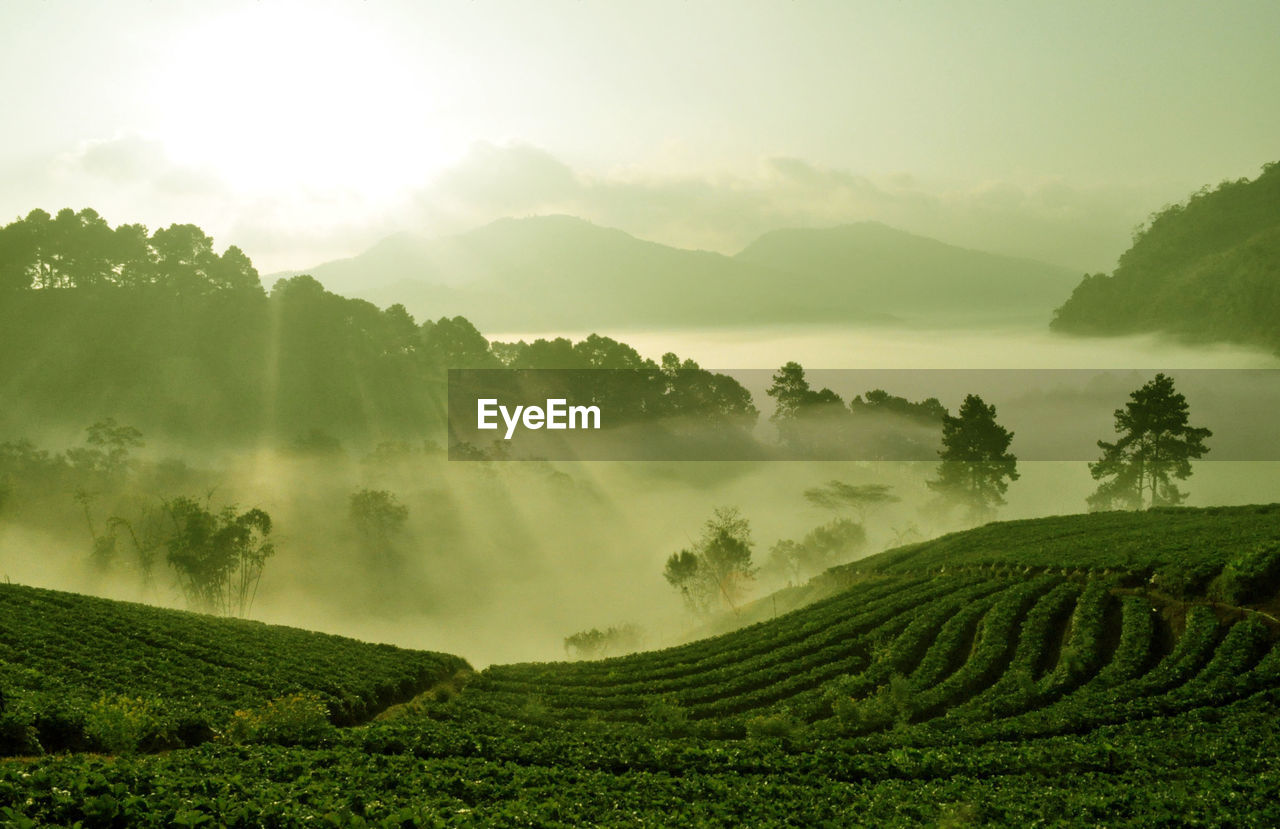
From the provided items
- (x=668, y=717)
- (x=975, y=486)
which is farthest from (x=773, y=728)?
(x=975, y=486)

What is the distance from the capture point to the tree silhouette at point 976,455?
108 meters

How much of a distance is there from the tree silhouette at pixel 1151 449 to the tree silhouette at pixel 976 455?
10861mm

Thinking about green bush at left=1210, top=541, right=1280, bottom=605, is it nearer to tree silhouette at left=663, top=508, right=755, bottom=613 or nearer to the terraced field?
the terraced field

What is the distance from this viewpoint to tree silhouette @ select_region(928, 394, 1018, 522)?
107812 mm

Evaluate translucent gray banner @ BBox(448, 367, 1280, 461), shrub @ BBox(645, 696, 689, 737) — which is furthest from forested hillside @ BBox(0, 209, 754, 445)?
shrub @ BBox(645, 696, 689, 737)

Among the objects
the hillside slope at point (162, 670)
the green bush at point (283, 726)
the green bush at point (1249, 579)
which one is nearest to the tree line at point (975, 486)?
the hillside slope at point (162, 670)

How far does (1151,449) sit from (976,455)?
19.4 m

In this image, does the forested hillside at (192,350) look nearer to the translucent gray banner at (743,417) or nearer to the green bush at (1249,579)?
the translucent gray banner at (743,417)

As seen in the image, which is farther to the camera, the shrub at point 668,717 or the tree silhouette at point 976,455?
the tree silhouette at point 976,455

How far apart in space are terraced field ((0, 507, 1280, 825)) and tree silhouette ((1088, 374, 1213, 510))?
133ft

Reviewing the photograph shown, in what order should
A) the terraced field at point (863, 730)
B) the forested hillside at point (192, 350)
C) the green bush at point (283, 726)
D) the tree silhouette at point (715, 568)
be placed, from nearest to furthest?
1. the terraced field at point (863, 730)
2. the green bush at point (283, 726)
3. the tree silhouette at point (715, 568)
4. the forested hillside at point (192, 350)

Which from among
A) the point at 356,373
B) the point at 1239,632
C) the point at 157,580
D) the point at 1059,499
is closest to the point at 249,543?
the point at 157,580

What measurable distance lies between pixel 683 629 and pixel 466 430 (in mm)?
69791

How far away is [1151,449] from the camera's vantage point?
9606 cm
